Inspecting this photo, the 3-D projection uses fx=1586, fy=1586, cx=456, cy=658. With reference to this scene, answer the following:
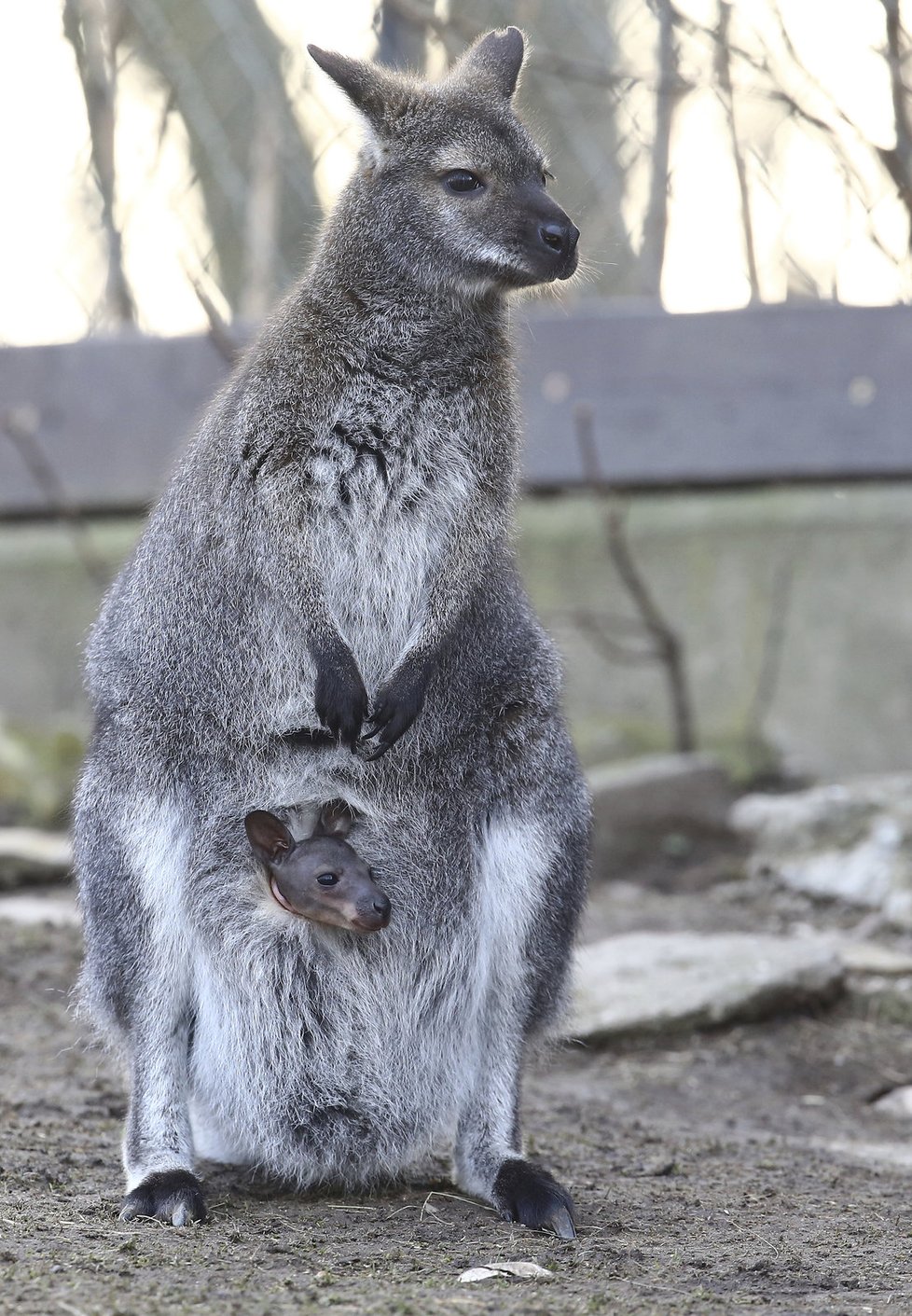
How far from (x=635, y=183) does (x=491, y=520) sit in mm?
3389

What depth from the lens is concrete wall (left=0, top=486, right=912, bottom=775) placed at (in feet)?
23.4

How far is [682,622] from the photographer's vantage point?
7.39 metres

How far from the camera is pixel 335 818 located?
3453mm

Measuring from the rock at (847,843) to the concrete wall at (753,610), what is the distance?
0.58 m

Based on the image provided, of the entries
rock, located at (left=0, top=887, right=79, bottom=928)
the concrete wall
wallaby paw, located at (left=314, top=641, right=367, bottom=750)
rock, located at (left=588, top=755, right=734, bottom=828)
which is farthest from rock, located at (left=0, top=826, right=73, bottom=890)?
wallaby paw, located at (left=314, top=641, right=367, bottom=750)

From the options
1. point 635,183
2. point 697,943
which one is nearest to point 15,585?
point 635,183

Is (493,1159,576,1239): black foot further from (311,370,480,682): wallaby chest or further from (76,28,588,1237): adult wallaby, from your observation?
(311,370,480,682): wallaby chest

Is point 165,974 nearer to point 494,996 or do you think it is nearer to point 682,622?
point 494,996

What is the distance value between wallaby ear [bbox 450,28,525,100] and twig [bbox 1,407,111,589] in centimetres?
374

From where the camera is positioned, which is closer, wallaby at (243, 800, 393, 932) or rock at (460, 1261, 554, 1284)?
rock at (460, 1261, 554, 1284)

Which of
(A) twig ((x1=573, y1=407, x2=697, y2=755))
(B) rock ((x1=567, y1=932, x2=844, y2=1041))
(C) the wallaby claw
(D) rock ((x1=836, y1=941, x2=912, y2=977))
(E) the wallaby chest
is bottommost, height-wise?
(D) rock ((x1=836, y1=941, x2=912, y2=977))

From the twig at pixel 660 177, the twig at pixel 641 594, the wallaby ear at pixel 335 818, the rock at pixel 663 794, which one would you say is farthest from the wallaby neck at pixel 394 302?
the rock at pixel 663 794

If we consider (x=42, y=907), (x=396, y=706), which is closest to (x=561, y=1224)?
(x=396, y=706)

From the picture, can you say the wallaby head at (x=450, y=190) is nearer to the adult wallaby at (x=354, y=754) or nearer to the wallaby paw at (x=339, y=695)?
the adult wallaby at (x=354, y=754)
